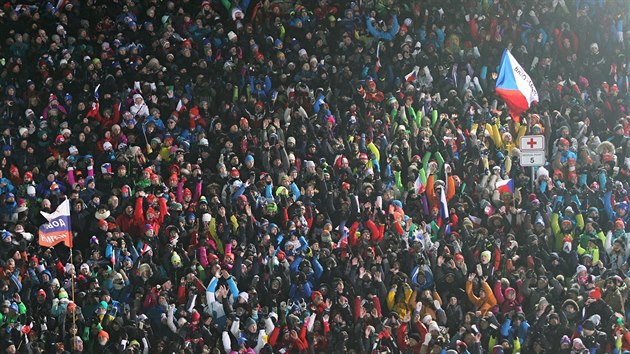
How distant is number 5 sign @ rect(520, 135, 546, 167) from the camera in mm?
36594

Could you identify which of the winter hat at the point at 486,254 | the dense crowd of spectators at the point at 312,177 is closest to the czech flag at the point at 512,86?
the dense crowd of spectators at the point at 312,177

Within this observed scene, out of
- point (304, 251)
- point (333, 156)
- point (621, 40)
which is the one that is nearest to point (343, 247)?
point (304, 251)

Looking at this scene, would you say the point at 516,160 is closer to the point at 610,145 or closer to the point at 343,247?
the point at 610,145

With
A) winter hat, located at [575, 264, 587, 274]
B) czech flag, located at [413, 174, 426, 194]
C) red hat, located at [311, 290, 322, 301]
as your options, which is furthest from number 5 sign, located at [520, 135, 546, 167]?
red hat, located at [311, 290, 322, 301]

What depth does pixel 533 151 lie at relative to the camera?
120ft

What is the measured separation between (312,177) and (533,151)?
13.9 feet

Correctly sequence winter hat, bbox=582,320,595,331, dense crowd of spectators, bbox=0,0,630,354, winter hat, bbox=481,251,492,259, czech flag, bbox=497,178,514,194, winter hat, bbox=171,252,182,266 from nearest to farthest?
1. winter hat, bbox=582,320,595,331
2. dense crowd of spectators, bbox=0,0,630,354
3. winter hat, bbox=481,251,492,259
4. winter hat, bbox=171,252,182,266
5. czech flag, bbox=497,178,514,194

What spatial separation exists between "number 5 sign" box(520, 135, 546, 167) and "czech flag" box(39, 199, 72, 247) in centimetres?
844

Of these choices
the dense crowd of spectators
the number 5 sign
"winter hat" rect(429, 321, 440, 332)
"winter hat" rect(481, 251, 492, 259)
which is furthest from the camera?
the number 5 sign

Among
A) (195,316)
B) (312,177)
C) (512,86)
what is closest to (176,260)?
(195,316)

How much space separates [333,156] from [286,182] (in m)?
1.46

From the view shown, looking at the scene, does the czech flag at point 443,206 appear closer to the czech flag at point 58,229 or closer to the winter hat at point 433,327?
the winter hat at point 433,327

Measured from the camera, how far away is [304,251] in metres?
35.6

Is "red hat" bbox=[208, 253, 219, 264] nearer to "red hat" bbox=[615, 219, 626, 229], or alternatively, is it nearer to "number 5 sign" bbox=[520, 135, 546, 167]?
"number 5 sign" bbox=[520, 135, 546, 167]
